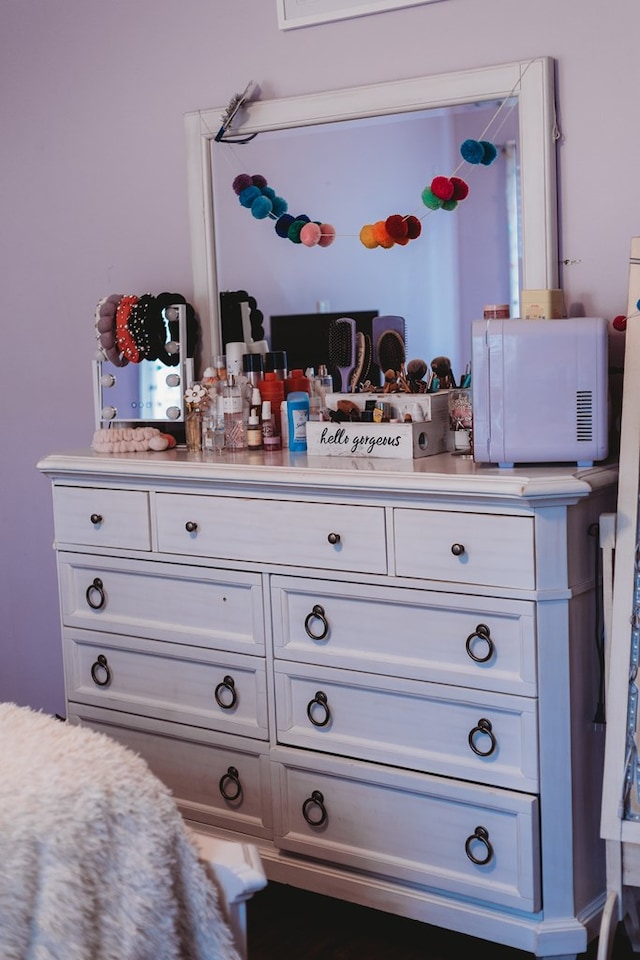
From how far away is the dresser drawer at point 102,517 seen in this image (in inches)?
98.6

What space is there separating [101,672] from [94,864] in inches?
52.7

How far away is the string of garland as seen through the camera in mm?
2375

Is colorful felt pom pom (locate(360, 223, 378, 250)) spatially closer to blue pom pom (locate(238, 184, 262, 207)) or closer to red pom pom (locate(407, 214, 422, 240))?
red pom pom (locate(407, 214, 422, 240))

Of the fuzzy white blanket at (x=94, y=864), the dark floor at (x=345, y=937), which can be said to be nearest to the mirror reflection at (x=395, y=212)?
the dark floor at (x=345, y=937)

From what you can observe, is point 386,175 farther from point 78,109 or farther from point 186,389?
point 78,109

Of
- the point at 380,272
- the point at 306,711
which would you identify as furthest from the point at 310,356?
the point at 306,711

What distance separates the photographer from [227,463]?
92.1 inches

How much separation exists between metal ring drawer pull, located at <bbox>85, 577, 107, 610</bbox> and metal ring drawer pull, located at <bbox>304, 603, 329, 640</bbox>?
592 mm

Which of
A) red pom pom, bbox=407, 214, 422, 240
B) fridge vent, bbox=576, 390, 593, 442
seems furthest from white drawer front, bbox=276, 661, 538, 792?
red pom pom, bbox=407, 214, 422, 240

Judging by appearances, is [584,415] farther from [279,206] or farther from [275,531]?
[279,206]

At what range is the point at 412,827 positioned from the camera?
2143 mm

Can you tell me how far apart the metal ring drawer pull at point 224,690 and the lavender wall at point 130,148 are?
1.07 meters

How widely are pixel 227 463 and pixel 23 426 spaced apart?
1237mm

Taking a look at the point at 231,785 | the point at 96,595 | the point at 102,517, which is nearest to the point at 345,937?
the point at 231,785
